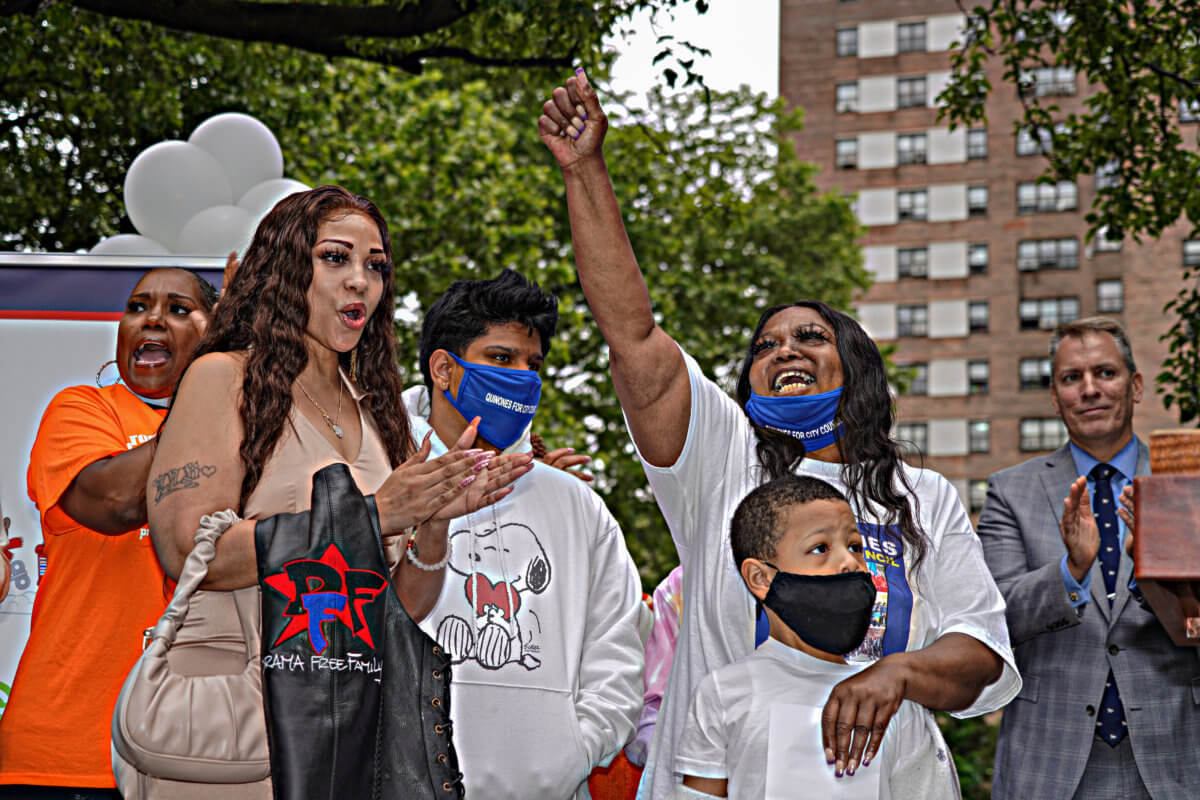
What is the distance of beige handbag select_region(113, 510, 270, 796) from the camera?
2.81 m

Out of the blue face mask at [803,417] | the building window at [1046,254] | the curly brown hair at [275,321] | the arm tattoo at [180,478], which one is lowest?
the arm tattoo at [180,478]

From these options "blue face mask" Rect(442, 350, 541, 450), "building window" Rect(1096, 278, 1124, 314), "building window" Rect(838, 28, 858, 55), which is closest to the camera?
"blue face mask" Rect(442, 350, 541, 450)

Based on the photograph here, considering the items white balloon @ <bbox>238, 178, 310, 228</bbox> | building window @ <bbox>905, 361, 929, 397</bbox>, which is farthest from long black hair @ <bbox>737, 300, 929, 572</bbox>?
building window @ <bbox>905, 361, 929, 397</bbox>

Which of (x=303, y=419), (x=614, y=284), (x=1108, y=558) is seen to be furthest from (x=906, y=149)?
(x=303, y=419)

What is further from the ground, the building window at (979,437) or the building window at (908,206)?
the building window at (908,206)

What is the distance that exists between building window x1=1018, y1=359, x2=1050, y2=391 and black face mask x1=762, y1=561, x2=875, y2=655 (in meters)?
58.5

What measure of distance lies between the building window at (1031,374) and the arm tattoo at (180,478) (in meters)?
59.5

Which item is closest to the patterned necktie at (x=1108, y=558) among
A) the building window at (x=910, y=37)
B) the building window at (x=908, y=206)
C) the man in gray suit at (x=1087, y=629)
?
the man in gray suit at (x=1087, y=629)

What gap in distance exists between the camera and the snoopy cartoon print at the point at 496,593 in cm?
412

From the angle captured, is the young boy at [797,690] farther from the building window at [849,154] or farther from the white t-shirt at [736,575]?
the building window at [849,154]

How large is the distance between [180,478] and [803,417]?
1.89 meters

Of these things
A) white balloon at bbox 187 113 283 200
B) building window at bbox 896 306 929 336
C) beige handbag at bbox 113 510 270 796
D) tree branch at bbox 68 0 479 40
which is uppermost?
building window at bbox 896 306 929 336

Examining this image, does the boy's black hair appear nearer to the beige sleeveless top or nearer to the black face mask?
the beige sleeveless top

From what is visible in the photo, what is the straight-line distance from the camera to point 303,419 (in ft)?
10.6
